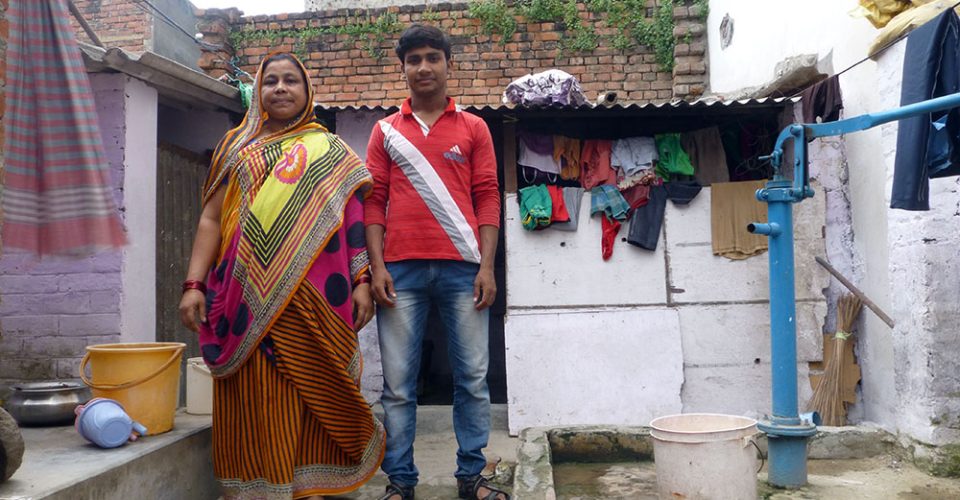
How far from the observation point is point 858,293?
189 inches

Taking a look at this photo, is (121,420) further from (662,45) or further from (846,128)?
(662,45)

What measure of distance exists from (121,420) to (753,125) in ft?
15.5

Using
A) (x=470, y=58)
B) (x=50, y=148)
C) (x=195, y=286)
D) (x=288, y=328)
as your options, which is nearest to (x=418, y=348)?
(x=288, y=328)

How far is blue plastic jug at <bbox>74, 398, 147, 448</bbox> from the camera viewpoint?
2.75 meters

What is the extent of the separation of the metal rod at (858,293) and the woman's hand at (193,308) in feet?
12.3

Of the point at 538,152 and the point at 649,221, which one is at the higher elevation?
the point at 538,152

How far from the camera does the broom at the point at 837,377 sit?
491cm

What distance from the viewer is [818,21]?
5379 millimetres

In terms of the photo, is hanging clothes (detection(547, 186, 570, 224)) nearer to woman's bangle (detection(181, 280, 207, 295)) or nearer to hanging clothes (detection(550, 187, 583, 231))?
hanging clothes (detection(550, 187, 583, 231))

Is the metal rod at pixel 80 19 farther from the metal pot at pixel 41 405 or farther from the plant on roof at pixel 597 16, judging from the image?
the plant on roof at pixel 597 16

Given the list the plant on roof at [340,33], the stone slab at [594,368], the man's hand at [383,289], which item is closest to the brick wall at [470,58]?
the plant on roof at [340,33]

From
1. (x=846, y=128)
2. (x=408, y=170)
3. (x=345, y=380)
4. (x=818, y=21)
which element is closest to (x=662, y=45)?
(x=818, y=21)

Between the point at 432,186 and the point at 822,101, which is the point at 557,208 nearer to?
the point at 822,101

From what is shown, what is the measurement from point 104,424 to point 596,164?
378cm
